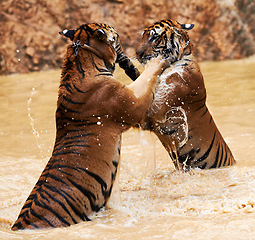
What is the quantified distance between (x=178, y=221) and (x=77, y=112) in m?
0.88

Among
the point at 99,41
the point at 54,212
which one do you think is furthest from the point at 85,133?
the point at 99,41

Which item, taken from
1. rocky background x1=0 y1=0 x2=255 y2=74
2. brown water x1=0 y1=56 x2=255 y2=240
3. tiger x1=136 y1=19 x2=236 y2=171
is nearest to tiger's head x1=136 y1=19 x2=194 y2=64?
tiger x1=136 y1=19 x2=236 y2=171

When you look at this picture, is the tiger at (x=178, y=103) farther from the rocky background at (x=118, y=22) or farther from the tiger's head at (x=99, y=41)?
the rocky background at (x=118, y=22)

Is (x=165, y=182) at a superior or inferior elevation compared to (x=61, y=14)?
inferior

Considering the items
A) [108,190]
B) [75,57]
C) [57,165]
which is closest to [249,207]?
[108,190]

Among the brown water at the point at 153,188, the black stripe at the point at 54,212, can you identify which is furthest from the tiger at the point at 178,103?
the black stripe at the point at 54,212

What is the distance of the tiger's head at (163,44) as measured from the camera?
344cm

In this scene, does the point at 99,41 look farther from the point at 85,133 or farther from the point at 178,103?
the point at 178,103

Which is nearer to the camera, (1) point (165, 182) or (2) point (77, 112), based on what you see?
(2) point (77, 112)

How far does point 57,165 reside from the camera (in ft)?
8.98

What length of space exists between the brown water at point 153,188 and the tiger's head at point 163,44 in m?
0.60

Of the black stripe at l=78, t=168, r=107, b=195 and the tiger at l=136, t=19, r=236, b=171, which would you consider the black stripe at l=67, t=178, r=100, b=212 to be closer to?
the black stripe at l=78, t=168, r=107, b=195

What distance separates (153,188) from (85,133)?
3.05ft

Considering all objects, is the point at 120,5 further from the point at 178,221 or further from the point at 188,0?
the point at 178,221
